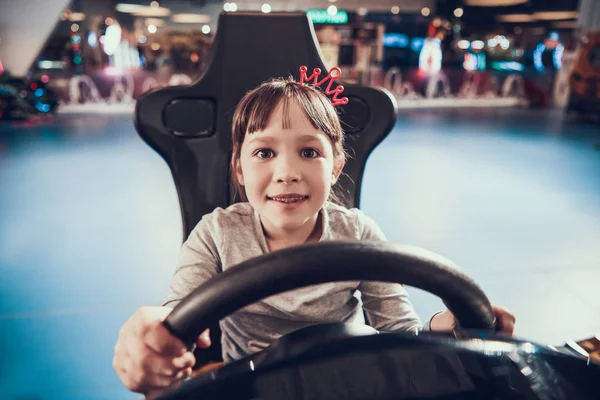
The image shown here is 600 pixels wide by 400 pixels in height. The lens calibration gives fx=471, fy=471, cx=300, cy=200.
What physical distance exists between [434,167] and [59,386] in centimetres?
328

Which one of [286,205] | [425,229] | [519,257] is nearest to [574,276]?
[519,257]

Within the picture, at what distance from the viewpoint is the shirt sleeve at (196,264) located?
2.38 ft

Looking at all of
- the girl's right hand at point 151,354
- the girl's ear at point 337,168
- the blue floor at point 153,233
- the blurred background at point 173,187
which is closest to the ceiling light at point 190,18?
the blurred background at point 173,187

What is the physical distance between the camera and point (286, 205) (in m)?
0.71

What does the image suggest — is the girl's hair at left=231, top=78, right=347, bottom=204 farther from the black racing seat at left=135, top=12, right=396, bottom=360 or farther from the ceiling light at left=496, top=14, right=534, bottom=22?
the ceiling light at left=496, top=14, right=534, bottom=22

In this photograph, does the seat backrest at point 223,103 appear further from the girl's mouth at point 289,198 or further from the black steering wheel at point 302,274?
the black steering wheel at point 302,274

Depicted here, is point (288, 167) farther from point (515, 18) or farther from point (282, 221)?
point (515, 18)

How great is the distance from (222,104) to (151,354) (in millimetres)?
519

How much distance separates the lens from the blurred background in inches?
67.0

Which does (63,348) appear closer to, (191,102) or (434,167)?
(191,102)

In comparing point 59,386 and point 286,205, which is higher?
point 286,205

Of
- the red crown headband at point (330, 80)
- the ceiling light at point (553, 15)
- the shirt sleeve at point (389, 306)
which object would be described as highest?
the ceiling light at point (553, 15)

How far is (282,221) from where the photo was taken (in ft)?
2.41

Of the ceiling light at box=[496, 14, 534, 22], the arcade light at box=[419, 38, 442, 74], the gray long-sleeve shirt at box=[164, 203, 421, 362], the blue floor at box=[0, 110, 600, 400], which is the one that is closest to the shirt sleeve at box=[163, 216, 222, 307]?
the gray long-sleeve shirt at box=[164, 203, 421, 362]
